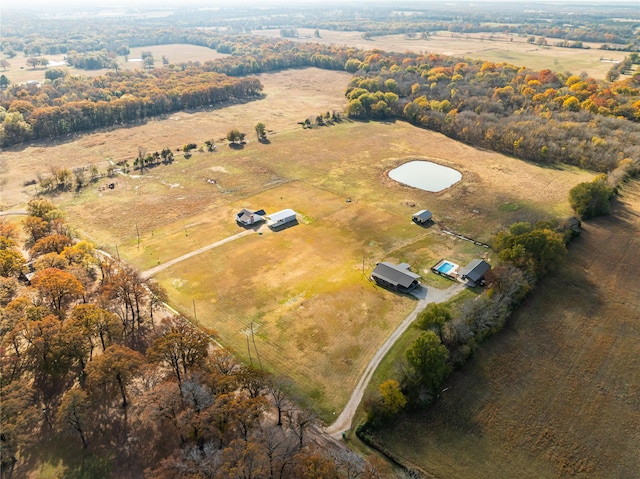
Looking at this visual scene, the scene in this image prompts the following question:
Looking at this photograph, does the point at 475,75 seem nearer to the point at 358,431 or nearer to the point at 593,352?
the point at 593,352

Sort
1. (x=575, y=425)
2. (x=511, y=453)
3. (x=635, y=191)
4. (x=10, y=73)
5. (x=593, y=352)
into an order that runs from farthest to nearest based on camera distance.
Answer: (x=10, y=73)
(x=635, y=191)
(x=593, y=352)
(x=575, y=425)
(x=511, y=453)

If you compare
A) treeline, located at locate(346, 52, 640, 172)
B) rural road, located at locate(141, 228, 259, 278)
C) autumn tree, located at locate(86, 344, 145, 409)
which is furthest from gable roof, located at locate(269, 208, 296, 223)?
treeline, located at locate(346, 52, 640, 172)

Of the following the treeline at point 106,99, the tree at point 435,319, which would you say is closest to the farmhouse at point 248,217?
the tree at point 435,319

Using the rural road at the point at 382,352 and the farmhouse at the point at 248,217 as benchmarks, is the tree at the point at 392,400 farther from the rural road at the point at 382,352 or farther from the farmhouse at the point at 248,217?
the farmhouse at the point at 248,217

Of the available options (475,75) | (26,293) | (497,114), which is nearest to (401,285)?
(26,293)

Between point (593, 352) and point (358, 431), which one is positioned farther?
point (593, 352)

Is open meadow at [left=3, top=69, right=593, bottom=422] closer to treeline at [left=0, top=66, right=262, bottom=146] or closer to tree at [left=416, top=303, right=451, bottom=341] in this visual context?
tree at [left=416, top=303, right=451, bottom=341]
